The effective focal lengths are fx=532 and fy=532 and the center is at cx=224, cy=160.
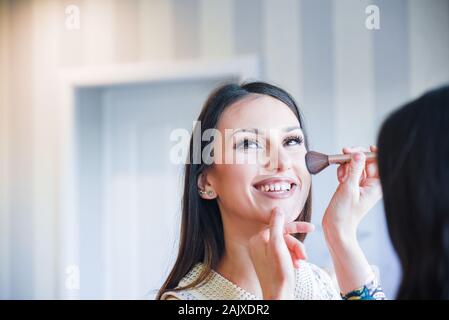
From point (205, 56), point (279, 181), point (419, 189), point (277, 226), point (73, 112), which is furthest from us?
point (73, 112)

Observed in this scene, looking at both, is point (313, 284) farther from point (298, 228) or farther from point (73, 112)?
point (73, 112)

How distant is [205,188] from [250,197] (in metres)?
0.08

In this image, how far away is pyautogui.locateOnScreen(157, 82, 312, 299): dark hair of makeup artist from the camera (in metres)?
0.80

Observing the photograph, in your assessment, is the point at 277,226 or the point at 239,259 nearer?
the point at 277,226

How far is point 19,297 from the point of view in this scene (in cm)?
176

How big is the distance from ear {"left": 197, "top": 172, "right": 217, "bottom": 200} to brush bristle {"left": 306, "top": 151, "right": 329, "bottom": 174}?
6.0 inches

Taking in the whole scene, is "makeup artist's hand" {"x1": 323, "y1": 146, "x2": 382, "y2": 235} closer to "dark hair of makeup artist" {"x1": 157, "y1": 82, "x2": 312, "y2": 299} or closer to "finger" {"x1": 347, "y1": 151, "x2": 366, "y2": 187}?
"finger" {"x1": 347, "y1": 151, "x2": 366, "y2": 187}

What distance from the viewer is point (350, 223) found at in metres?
0.73

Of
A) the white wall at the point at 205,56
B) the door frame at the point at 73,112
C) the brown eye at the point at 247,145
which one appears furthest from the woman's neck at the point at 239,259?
the door frame at the point at 73,112

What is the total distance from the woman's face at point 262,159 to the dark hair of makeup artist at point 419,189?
197 millimetres

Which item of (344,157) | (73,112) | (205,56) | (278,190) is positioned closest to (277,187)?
(278,190)

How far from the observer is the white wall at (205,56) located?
127cm
